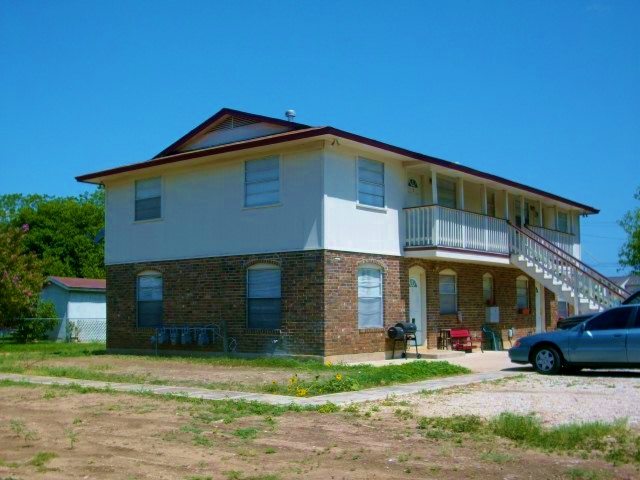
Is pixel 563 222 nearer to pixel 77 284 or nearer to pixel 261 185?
pixel 261 185

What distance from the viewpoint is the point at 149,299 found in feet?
78.8

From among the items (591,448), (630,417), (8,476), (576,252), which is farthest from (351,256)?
(576,252)

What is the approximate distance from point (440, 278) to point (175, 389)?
11.4 m

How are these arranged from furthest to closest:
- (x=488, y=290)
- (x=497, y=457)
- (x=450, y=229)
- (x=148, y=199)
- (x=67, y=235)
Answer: (x=67, y=235)
(x=488, y=290)
(x=148, y=199)
(x=450, y=229)
(x=497, y=457)

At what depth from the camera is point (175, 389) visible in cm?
1456

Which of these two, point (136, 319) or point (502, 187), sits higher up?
point (502, 187)

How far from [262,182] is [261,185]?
9 centimetres

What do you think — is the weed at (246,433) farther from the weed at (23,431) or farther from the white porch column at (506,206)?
the white porch column at (506,206)

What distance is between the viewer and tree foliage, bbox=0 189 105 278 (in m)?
57.1

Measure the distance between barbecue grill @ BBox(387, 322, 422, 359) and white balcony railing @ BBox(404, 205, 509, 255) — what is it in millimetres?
2376

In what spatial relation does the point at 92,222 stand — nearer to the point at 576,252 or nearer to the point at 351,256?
the point at 576,252

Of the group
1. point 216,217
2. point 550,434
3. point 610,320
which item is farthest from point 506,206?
point 550,434

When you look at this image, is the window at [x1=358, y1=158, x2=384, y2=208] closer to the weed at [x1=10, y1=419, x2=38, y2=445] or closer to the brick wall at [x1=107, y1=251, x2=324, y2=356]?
the brick wall at [x1=107, y1=251, x2=324, y2=356]

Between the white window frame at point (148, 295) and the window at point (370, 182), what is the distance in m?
6.91
